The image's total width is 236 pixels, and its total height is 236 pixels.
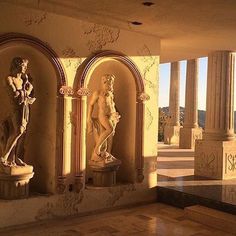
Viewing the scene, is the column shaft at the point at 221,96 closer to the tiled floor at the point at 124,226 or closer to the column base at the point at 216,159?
the column base at the point at 216,159

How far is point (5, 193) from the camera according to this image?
187 inches

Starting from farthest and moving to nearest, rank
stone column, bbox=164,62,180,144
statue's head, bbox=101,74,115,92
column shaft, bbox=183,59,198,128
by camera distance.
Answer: stone column, bbox=164,62,180,144
column shaft, bbox=183,59,198,128
statue's head, bbox=101,74,115,92

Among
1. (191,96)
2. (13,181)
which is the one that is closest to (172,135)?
(191,96)

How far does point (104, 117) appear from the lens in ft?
19.1

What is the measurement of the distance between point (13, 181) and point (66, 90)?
1495 millimetres

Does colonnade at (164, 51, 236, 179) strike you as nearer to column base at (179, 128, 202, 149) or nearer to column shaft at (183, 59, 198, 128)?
column base at (179, 128, 202, 149)

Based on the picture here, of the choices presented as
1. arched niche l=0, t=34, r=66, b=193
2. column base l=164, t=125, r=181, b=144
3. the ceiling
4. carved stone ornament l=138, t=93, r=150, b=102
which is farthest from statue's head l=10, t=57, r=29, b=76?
column base l=164, t=125, r=181, b=144

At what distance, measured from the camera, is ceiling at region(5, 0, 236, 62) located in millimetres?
4480

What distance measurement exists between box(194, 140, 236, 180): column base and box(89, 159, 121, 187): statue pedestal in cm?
244

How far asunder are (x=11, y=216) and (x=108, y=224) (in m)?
1.37

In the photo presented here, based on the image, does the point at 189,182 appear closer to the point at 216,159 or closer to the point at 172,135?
the point at 216,159

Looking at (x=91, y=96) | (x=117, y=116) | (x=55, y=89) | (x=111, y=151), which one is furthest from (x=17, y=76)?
(x=111, y=151)

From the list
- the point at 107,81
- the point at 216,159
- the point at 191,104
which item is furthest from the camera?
the point at 191,104

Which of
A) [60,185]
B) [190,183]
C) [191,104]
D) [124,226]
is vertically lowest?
[124,226]
